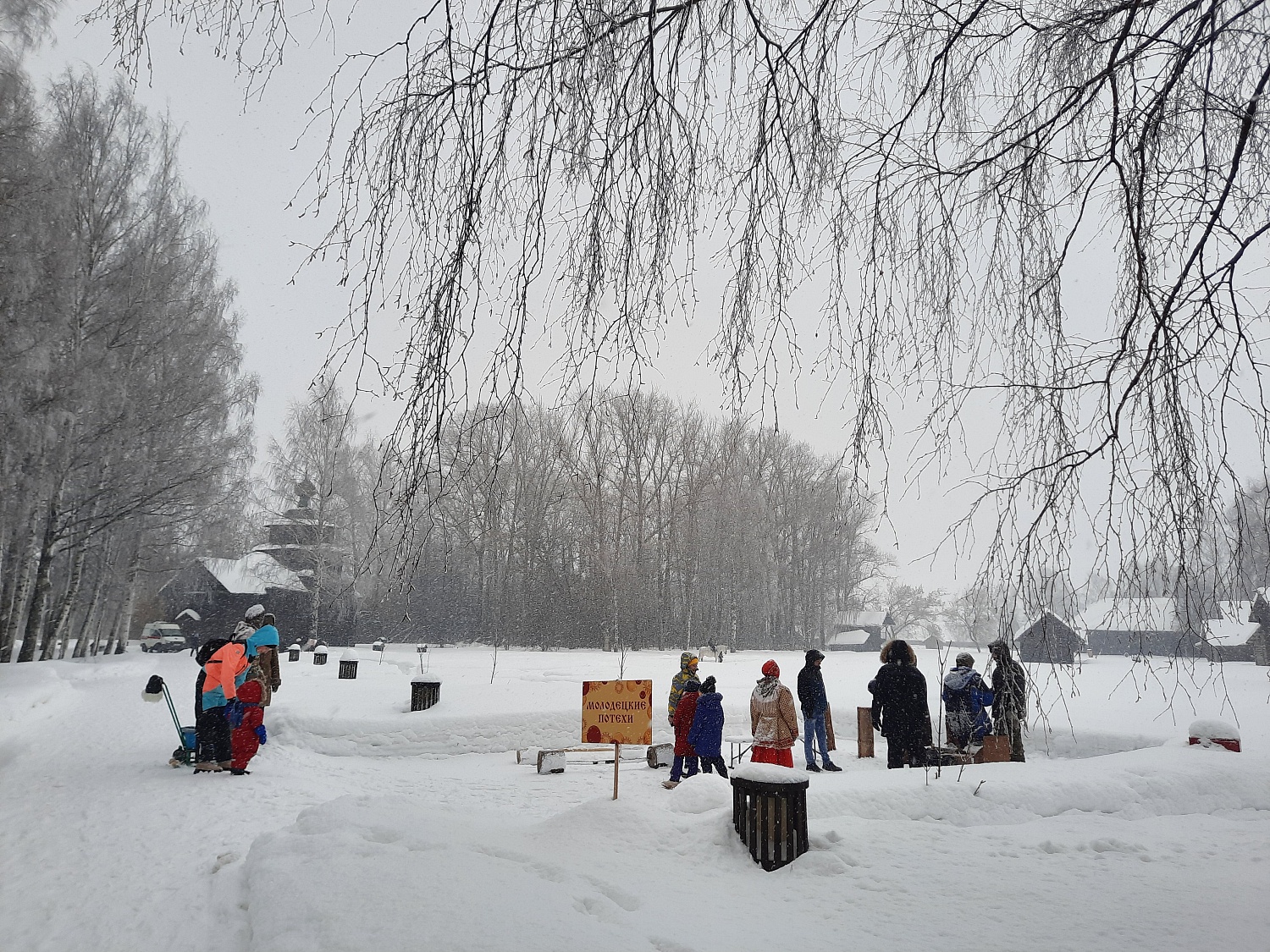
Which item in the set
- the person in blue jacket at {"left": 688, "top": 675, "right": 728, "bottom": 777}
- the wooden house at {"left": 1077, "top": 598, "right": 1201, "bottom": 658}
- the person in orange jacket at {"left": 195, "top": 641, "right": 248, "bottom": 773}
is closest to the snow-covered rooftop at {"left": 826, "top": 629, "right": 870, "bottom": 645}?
the person in blue jacket at {"left": 688, "top": 675, "right": 728, "bottom": 777}

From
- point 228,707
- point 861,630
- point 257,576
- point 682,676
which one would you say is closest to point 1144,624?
point 682,676

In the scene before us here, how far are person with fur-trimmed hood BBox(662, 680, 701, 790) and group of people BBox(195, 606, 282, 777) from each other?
4608 mm

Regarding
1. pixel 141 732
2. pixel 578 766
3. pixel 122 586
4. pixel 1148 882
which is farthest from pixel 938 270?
pixel 122 586

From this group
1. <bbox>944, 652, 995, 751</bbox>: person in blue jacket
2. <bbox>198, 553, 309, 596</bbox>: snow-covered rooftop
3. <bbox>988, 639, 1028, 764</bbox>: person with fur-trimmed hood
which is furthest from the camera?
<bbox>198, 553, 309, 596</bbox>: snow-covered rooftop

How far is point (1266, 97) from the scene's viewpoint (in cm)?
266

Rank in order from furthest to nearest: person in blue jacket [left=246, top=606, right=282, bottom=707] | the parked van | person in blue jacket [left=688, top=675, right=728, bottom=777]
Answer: the parked van → person in blue jacket [left=246, top=606, right=282, bottom=707] → person in blue jacket [left=688, top=675, right=728, bottom=777]

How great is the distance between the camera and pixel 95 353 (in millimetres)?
14617

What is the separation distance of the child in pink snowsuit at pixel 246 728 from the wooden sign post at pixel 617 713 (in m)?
3.82

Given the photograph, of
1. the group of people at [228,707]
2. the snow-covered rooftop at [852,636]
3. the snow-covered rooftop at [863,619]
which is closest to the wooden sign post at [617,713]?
the group of people at [228,707]

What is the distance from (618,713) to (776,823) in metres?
2.45

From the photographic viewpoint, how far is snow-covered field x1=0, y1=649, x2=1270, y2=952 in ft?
12.0

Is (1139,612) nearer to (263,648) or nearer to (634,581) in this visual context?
(263,648)

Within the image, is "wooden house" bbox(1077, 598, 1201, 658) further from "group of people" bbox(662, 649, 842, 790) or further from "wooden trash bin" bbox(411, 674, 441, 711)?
"wooden trash bin" bbox(411, 674, 441, 711)

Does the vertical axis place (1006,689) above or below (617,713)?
above
